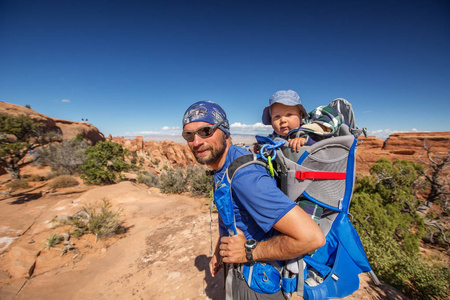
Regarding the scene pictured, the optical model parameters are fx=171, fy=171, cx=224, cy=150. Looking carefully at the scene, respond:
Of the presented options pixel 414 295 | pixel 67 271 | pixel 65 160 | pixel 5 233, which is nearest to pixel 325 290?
pixel 414 295

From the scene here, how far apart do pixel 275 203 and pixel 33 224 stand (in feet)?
30.3

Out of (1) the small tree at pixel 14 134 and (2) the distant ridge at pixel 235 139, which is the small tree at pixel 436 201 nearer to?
(2) the distant ridge at pixel 235 139

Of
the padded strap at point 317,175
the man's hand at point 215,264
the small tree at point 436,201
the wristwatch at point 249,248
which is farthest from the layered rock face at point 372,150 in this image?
the padded strap at point 317,175

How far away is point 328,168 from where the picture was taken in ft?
3.84

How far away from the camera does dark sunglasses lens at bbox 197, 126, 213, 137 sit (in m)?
1.55

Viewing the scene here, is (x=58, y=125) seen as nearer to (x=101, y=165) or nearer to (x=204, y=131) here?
(x=101, y=165)

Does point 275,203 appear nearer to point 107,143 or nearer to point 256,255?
point 256,255

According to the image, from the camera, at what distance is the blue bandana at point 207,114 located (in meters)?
1.59

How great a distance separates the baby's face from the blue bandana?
650 mm

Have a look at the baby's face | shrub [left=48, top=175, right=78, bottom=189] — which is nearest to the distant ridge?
the baby's face

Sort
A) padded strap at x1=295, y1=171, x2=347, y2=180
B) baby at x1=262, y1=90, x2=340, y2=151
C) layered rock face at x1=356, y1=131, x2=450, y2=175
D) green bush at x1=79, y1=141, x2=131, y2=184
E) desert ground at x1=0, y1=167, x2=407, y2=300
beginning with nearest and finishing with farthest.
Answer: padded strap at x1=295, y1=171, x2=347, y2=180 → baby at x1=262, y1=90, x2=340, y2=151 → desert ground at x1=0, y1=167, x2=407, y2=300 → green bush at x1=79, y1=141, x2=131, y2=184 → layered rock face at x1=356, y1=131, x2=450, y2=175

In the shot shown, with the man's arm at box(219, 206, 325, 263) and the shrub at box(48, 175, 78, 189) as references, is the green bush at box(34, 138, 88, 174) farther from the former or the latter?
the man's arm at box(219, 206, 325, 263)

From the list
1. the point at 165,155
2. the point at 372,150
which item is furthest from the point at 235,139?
the point at 372,150

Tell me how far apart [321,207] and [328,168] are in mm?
292
